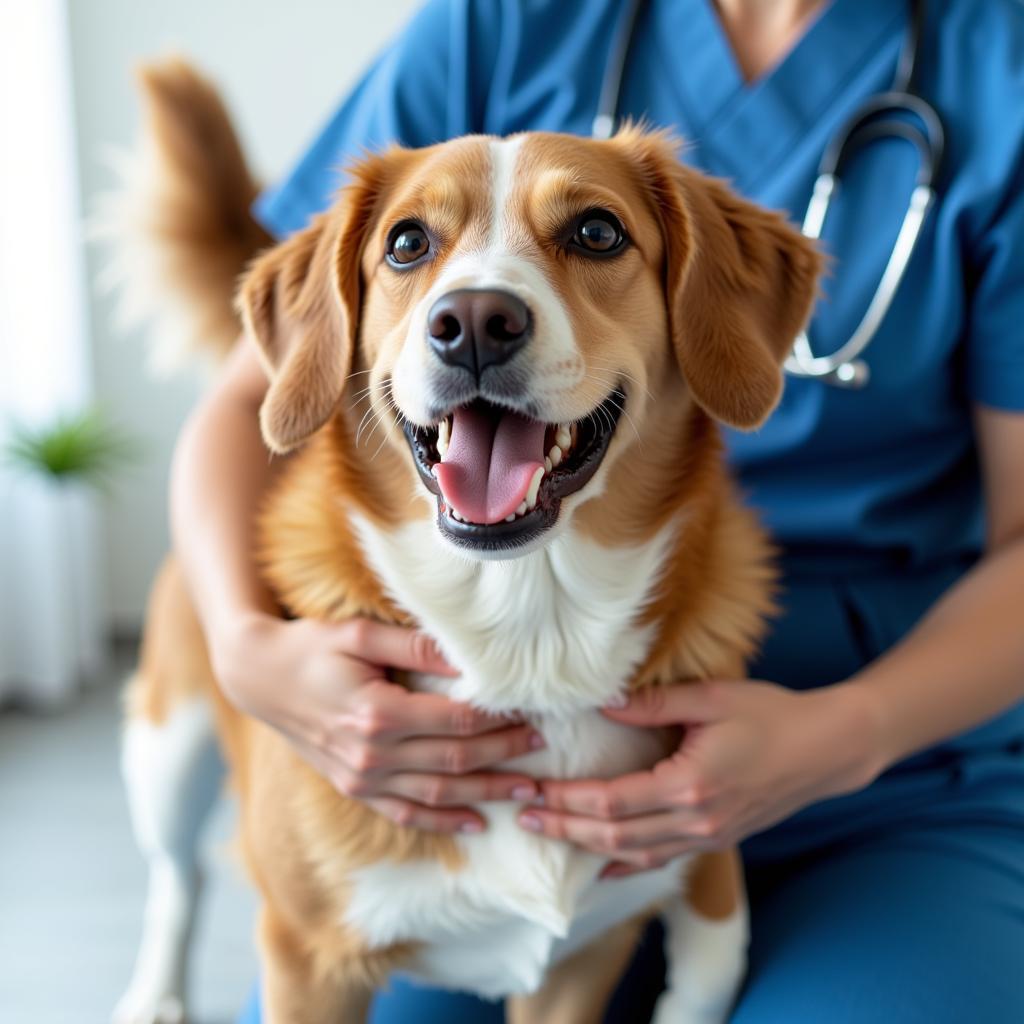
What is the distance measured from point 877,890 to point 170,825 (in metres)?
0.89

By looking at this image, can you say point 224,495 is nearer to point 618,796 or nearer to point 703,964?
point 618,796

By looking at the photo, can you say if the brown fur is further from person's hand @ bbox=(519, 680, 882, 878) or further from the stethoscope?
person's hand @ bbox=(519, 680, 882, 878)

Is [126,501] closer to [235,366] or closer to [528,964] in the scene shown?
[235,366]

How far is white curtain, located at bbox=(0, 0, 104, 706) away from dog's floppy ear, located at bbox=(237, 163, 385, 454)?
5.34ft

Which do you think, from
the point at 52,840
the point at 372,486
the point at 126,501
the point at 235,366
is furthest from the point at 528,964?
the point at 126,501

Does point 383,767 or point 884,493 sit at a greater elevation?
point 884,493

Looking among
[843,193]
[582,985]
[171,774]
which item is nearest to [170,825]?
[171,774]

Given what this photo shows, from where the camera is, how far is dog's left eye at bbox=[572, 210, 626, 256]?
938 mm

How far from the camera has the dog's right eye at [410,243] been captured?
955 mm

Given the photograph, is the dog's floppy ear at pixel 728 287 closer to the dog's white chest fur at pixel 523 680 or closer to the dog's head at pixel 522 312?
the dog's head at pixel 522 312

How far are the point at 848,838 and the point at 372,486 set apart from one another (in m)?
Answer: 0.67

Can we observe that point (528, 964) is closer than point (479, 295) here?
No

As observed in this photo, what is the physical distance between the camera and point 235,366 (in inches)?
51.7

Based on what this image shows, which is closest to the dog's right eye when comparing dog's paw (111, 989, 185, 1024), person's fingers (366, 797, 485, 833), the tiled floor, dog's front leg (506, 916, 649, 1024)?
person's fingers (366, 797, 485, 833)
